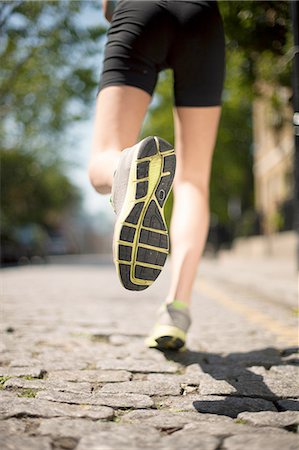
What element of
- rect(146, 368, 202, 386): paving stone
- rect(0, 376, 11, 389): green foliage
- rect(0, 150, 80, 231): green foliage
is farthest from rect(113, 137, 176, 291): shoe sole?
rect(0, 150, 80, 231): green foliage

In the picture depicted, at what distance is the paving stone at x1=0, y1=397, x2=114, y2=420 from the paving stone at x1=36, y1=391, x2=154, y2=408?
0.17 feet

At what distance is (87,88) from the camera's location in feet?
60.3

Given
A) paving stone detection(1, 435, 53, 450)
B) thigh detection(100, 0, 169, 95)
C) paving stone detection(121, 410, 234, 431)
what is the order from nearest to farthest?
paving stone detection(1, 435, 53, 450) < paving stone detection(121, 410, 234, 431) < thigh detection(100, 0, 169, 95)

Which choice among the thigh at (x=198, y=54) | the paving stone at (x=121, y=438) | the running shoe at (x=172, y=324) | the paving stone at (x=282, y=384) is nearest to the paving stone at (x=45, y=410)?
the paving stone at (x=121, y=438)

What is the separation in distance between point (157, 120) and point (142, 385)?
33388mm

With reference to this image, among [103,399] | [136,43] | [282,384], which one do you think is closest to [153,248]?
[103,399]

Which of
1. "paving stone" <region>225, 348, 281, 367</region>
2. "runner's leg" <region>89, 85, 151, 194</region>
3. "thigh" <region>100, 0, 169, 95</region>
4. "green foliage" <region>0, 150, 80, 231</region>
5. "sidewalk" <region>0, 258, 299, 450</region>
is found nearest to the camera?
"sidewalk" <region>0, 258, 299, 450</region>

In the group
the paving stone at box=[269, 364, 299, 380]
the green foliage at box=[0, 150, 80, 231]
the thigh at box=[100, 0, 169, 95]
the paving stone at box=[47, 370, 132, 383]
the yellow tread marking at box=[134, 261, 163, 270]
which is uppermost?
the green foliage at box=[0, 150, 80, 231]

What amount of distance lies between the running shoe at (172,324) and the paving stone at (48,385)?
58 centimetres

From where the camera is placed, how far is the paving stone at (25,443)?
5.11 feet

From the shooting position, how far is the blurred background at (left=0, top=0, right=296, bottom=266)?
22.6 ft

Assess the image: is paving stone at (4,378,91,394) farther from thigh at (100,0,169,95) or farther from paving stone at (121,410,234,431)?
thigh at (100,0,169,95)

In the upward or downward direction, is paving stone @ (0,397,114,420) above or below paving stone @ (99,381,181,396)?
below

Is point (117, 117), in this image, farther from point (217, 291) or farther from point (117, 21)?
point (217, 291)
